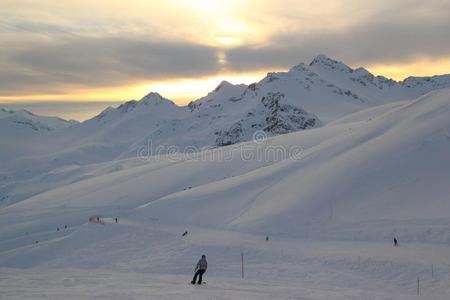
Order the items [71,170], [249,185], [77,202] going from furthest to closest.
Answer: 1. [71,170]
2. [77,202]
3. [249,185]

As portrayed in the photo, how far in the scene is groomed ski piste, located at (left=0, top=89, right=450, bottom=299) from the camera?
75.0ft

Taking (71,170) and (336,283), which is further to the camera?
(71,170)

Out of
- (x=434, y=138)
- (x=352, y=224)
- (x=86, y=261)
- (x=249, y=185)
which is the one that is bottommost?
(x=86, y=261)

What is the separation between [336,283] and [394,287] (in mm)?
2914

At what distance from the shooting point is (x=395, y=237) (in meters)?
35.4

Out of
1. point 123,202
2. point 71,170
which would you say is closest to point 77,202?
point 123,202

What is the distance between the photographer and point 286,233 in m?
40.8

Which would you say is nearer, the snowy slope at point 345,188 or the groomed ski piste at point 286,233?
the groomed ski piste at point 286,233

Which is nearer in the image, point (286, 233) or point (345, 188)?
point (286, 233)

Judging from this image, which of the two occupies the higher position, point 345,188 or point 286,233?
point 345,188

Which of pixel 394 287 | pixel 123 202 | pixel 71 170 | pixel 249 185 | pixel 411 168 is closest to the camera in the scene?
pixel 394 287

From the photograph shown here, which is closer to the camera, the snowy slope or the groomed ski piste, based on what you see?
the groomed ski piste

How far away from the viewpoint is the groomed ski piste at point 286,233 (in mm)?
22875

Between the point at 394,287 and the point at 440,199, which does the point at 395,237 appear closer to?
the point at 440,199
